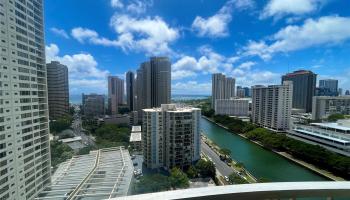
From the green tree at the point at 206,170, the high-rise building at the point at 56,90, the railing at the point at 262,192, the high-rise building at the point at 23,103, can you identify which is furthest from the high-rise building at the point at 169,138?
the high-rise building at the point at 56,90

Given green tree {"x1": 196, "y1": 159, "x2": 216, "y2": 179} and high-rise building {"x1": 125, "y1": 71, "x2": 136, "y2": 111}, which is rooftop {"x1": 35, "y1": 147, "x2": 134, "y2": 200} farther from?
high-rise building {"x1": 125, "y1": 71, "x2": 136, "y2": 111}

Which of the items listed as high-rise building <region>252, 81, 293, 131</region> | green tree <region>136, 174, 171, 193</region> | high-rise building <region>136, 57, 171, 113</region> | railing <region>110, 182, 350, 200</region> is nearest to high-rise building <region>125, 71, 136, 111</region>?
high-rise building <region>136, 57, 171, 113</region>

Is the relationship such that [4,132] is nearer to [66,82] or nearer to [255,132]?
[255,132]

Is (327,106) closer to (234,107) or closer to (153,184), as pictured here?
(234,107)

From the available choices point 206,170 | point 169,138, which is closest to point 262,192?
point 206,170

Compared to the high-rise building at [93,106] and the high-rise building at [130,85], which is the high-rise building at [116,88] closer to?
the high-rise building at [130,85]

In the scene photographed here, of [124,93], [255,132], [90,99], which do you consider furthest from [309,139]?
[124,93]
